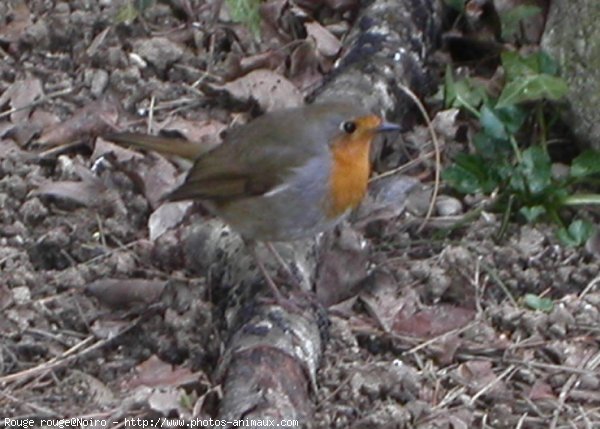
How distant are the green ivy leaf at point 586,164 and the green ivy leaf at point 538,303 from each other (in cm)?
60

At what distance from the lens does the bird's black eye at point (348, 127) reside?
13.6 ft

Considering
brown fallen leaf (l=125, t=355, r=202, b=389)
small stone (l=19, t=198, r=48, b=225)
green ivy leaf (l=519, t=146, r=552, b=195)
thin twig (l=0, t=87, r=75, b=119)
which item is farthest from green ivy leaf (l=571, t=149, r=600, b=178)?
thin twig (l=0, t=87, r=75, b=119)

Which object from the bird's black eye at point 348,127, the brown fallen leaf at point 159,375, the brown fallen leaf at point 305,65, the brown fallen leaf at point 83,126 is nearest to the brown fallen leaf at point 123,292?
the brown fallen leaf at point 159,375

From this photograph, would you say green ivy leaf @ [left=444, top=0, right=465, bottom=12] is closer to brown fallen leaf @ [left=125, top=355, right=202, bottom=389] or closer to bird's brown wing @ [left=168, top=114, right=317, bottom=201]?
bird's brown wing @ [left=168, top=114, right=317, bottom=201]

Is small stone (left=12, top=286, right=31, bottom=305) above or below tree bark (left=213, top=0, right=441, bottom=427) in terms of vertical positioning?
below

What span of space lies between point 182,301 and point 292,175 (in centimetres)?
55

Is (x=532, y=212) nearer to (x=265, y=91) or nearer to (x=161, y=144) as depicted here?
(x=265, y=91)

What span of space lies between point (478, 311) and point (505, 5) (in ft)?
5.62

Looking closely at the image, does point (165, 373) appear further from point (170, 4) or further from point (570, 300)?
point (170, 4)

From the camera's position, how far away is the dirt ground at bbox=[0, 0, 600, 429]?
3.91m

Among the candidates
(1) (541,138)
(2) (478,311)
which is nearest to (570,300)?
(2) (478,311)

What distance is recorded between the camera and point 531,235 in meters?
4.61

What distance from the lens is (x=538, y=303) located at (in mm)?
4289

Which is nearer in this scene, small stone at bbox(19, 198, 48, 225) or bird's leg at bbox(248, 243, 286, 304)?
bird's leg at bbox(248, 243, 286, 304)
